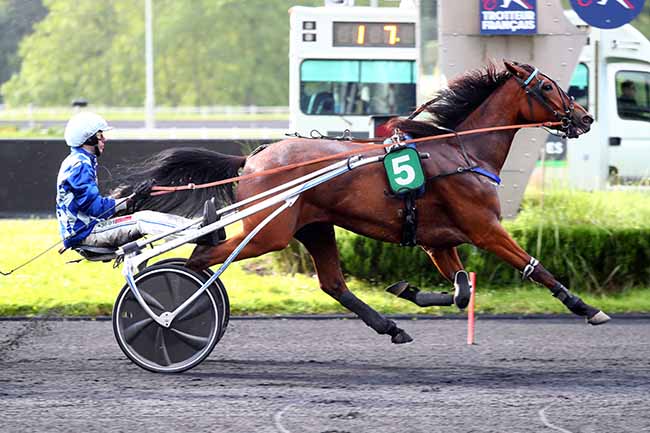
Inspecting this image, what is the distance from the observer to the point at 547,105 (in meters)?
7.16

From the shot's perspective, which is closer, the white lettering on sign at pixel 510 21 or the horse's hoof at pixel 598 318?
the horse's hoof at pixel 598 318

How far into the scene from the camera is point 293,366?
6824 millimetres

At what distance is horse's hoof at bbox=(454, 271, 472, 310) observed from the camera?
6855mm

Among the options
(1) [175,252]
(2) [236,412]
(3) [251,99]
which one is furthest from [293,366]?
(3) [251,99]

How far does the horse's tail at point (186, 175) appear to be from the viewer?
23.5ft

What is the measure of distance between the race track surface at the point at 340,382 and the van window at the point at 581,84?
28.5 ft

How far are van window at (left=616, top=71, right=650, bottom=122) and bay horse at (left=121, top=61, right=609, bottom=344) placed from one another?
31.0 feet

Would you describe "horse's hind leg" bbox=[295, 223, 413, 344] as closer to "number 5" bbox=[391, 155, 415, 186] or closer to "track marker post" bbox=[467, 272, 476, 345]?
"track marker post" bbox=[467, 272, 476, 345]

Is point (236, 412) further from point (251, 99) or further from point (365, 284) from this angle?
point (251, 99)

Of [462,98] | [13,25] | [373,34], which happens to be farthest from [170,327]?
[13,25]

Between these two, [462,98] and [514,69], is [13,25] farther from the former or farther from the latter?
[514,69]

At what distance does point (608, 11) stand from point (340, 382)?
16.2 feet

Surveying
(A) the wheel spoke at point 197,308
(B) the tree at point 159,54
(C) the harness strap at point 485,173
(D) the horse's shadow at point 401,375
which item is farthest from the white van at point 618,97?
(B) the tree at point 159,54

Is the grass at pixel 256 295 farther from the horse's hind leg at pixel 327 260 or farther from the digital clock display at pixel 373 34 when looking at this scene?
the digital clock display at pixel 373 34
